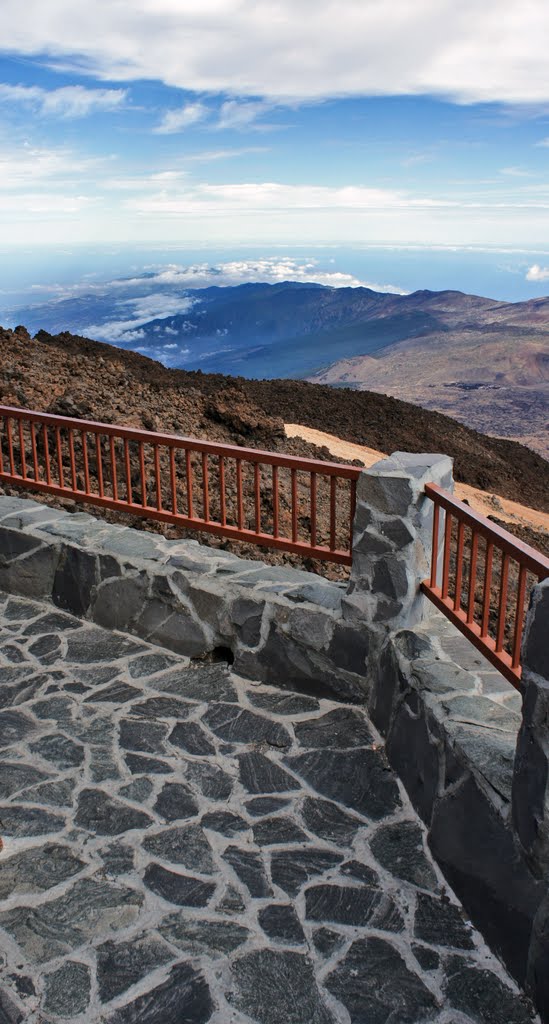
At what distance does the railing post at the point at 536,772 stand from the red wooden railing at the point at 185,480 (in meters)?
2.25

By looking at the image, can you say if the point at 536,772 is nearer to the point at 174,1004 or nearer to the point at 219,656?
the point at 174,1004

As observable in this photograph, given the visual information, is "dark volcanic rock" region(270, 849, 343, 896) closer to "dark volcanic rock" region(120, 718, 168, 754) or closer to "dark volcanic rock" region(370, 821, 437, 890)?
"dark volcanic rock" region(370, 821, 437, 890)

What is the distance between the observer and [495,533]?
408 centimetres

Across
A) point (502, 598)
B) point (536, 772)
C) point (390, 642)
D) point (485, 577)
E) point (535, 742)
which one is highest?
point (485, 577)

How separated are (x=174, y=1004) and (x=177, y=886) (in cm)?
67

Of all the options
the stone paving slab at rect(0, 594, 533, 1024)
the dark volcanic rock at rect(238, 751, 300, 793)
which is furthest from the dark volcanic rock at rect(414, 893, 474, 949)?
the dark volcanic rock at rect(238, 751, 300, 793)

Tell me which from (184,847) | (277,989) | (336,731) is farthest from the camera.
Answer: (336,731)

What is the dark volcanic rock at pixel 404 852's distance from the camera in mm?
4227

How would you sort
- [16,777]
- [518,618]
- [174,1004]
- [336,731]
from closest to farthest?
[174,1004], [518,618], [16,777], [336,731]

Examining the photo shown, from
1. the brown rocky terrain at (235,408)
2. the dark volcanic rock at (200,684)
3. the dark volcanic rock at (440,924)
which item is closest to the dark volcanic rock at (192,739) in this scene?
the dark volcanic rock at (200,684)

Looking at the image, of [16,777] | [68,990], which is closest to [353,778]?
[16,777]

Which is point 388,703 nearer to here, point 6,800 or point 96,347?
point 6,800

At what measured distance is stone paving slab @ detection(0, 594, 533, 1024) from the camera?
3.51 metres

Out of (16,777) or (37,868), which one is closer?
(37,868)
